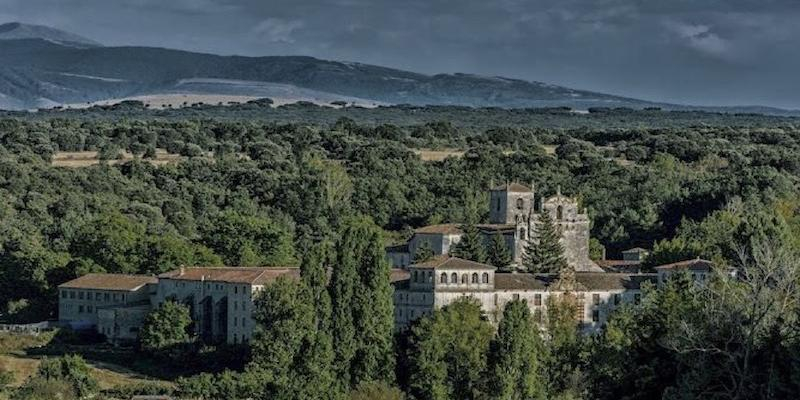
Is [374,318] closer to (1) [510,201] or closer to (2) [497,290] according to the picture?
(2) [497,290]

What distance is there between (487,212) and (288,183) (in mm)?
16644

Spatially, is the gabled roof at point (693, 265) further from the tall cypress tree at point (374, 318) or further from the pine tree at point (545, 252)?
the tall cypress tree at point (374, 318)

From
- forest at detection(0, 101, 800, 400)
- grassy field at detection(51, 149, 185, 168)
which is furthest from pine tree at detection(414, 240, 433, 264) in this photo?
grassy field at detection(51, 149, 185, 168)

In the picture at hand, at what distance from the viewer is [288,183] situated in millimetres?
110812

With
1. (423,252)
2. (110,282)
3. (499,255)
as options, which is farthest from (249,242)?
(499,255)

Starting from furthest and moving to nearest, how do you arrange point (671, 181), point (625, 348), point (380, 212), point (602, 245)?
1. point (671, 181)
2. point (380, 212)
3. point (602, 245)
4. point (625, 348)

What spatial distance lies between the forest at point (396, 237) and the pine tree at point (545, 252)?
225 inches

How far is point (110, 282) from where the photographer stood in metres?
82.7

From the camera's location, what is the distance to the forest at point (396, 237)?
54.2 metres

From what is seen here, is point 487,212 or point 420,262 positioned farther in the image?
point 487,212

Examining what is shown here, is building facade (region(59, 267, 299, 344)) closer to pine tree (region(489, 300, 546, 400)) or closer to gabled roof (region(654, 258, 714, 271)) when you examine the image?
pine tree (region(489, 300, 546, 400))

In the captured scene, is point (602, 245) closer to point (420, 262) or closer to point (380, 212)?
point (380, 212)

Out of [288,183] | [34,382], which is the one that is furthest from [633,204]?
[34,382]

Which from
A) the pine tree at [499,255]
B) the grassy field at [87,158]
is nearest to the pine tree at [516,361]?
the pine tree at [499,255]
